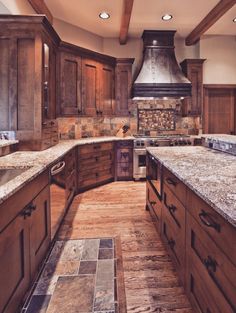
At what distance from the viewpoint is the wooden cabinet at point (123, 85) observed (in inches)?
214

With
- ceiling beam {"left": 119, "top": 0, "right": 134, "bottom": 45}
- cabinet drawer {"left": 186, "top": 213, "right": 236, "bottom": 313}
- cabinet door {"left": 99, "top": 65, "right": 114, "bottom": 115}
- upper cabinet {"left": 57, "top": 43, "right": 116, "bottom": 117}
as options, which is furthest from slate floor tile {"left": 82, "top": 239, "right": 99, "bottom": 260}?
ceiling beam {"left": 119, "top": 0, "right": 134, "bottom": 45}

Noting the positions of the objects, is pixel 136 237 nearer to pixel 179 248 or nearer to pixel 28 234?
pixel 179 248

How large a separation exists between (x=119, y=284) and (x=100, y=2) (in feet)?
12.7

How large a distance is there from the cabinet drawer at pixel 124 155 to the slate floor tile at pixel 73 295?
11.0ft

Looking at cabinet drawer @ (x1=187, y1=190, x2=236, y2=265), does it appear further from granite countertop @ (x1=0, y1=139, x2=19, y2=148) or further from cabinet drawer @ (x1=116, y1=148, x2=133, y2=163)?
cabinet drawer @ (x1=116, y1=148, x2=133, y2=163)

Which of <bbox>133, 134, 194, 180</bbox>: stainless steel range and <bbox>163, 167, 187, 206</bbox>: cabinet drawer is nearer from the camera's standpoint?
<bbox>163, 167, 187, 206</bbox>: cabinet drawer

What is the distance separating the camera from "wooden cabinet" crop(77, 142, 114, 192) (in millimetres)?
4477

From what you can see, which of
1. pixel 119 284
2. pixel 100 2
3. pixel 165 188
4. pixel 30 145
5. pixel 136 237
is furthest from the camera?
pixel 100 2

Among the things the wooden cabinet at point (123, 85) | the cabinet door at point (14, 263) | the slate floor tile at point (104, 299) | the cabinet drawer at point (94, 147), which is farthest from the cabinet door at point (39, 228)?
the wooden cabinet at point (123, 85)

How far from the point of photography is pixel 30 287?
1.76m

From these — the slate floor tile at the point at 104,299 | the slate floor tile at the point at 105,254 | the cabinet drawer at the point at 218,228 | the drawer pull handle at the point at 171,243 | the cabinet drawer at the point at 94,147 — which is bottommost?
the slate floor tile at the point at 104,299

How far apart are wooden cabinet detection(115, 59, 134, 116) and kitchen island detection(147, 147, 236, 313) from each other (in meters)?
3.36

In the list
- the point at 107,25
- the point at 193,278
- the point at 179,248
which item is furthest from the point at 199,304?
the point at 107,25

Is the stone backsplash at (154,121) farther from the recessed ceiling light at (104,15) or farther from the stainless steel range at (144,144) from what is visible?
the recessed ceiling light at (104,15)
